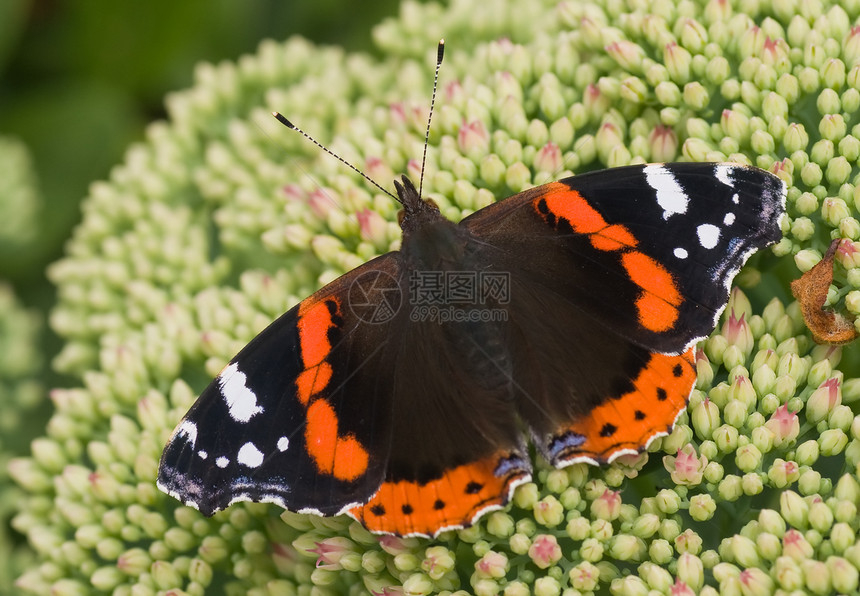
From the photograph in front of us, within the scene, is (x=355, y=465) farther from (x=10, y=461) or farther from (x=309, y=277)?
(x=10, y=461)

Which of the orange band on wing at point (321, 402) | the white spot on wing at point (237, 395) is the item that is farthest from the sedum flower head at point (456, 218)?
the white spot on wing at point (237, 395)

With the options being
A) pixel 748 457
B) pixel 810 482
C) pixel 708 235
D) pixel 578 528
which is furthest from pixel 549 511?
pixel 708 235

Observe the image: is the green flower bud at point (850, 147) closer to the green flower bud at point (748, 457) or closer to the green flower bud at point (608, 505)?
the green flower bud at point (748, 457)

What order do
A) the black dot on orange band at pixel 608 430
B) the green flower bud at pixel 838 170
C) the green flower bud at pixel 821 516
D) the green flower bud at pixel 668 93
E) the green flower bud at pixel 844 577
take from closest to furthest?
the green flower bud at pixel 844 577 < the green flower bud at pixel 821 516 < the black dot on orange band at pixel 608 430 < the green flower bud at pixel 838 170 < the green flower bud at pixel 668 93

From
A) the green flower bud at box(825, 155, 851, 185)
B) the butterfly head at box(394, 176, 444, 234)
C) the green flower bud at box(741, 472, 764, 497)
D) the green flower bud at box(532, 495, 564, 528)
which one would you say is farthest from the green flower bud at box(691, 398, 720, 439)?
the butterfly head at box(394, 176, 444, 234)

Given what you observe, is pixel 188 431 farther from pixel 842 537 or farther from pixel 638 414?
pixel 842 537

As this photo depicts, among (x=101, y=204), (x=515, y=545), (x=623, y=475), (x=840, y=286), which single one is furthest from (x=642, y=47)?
(x=101, y=204)
